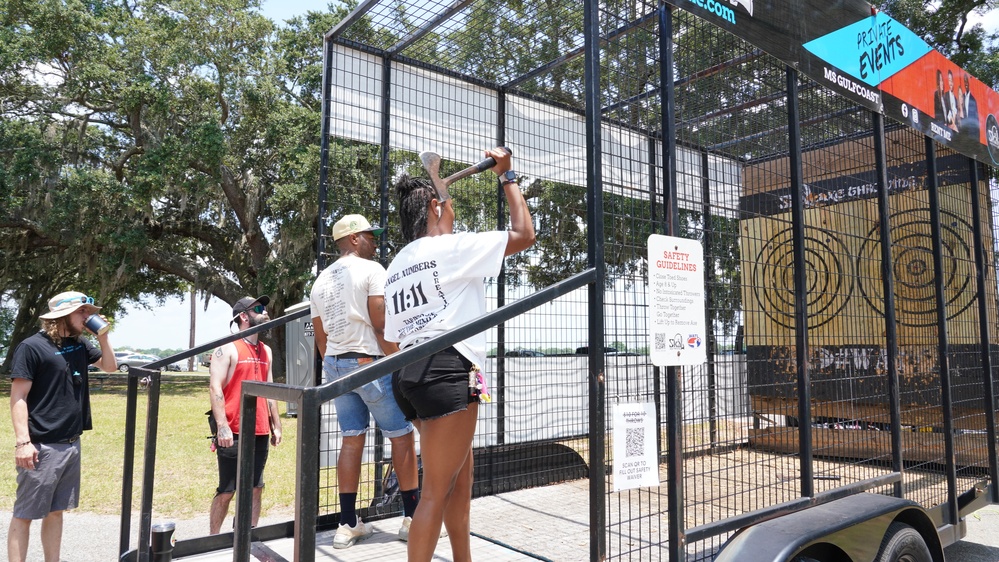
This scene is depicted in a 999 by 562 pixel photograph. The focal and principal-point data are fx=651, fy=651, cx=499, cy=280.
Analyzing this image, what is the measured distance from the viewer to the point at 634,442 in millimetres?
2582

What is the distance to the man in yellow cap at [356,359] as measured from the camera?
3576 millimetres

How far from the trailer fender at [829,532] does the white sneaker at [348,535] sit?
6.40 ft

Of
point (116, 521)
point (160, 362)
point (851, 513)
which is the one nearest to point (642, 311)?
point (851, 513)

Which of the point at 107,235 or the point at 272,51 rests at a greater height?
the point at 272,51

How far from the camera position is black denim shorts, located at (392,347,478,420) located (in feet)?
7.82

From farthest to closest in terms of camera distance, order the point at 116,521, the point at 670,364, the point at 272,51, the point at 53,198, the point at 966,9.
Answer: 1. the point at 272,51
2. the point at 53,198
3. the point at 966,9
4. the point at 116,521
5. the point at 670,364

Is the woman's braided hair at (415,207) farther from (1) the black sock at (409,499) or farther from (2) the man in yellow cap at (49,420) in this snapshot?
(2) the man in yellow cap at (49,420)

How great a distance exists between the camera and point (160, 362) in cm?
335

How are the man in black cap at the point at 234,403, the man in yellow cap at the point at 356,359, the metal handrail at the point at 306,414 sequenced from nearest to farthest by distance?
the metal handrail at the point at 306,414 < the man in yellow cap at the point at 356,359 < the man in black cap at the point at 234,403

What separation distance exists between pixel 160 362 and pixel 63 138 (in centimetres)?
1693

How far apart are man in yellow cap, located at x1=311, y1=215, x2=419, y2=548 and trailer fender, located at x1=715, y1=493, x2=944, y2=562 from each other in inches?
67.5

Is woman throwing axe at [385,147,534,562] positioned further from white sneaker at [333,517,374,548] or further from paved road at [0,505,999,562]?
paved road at [0,505,999,562]

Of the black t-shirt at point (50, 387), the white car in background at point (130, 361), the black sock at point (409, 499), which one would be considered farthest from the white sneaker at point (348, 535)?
the black t-shirt at point (50, 387)

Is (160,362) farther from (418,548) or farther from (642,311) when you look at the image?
(642,311)
